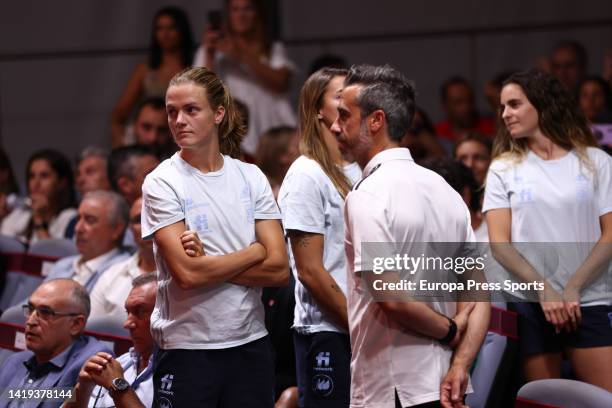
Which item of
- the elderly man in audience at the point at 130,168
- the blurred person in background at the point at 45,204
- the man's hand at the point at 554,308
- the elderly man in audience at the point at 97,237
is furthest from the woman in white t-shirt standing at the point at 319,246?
the blurred person in background at the point at 45,204

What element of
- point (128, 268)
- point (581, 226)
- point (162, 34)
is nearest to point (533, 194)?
point (581, 226)

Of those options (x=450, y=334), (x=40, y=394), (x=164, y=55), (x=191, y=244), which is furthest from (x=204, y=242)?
(x=164, y=55)

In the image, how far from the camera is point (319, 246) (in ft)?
10.9

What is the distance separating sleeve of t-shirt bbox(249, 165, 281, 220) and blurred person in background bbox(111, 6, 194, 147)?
3690 mm

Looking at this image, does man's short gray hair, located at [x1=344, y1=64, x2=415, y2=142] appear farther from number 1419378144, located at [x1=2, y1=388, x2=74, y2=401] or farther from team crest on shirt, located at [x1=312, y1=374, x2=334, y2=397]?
number 1419378144, located at [x1=2, y1=388, x2=74, y2=401]

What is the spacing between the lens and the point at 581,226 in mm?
3777

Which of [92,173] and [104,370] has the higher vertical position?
[92,173]

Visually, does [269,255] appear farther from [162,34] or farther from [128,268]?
[162,34]

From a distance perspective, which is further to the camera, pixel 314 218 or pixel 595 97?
pixel 595 97

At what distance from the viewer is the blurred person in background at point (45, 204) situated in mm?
6000

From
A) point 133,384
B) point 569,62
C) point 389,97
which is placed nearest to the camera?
point 389,97

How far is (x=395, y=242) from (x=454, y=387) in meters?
0.42

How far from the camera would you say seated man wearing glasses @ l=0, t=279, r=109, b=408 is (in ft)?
12.8

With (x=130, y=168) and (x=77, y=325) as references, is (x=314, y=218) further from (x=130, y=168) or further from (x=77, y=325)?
(x=130, y=168)
